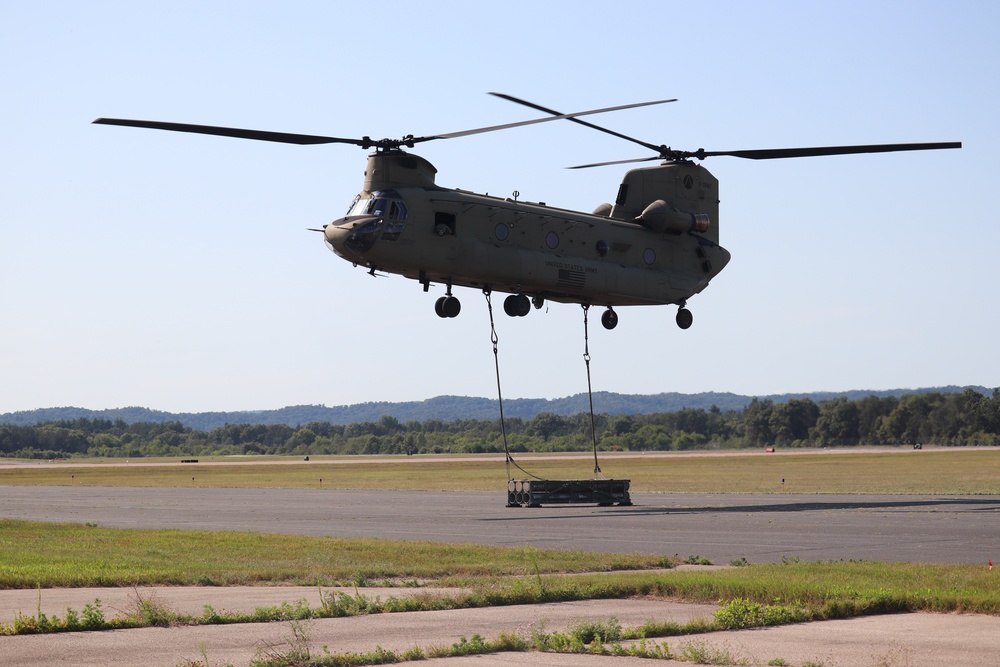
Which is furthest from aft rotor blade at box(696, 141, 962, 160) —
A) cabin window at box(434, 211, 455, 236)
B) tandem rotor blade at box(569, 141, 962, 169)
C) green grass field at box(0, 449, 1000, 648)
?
green grass field at box(0, 449, 1000, 648)


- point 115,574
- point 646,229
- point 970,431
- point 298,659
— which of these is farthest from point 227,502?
point 970,431

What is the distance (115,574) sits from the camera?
1995cm

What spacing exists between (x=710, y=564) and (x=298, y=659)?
11279mm

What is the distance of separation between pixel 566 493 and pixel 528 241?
935cm

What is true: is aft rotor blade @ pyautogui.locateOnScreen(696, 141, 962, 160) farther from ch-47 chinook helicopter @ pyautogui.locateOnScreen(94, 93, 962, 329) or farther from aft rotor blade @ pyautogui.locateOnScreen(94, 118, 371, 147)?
aft rotor blade @ pyautogui.locateOnScreen(94, 118, 371, 147)

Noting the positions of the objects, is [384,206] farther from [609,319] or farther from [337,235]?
[609,319]

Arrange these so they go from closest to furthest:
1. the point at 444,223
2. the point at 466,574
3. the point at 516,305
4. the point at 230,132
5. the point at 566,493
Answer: the point at 466,574 < the point at 230,132 < the point at 444,223 < the point at 516,305 < the point at 566,493

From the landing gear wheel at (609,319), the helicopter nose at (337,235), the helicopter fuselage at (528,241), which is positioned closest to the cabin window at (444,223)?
the helicopter fuselage at (528,241)

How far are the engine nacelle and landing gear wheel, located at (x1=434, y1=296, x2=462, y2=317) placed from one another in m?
7.85

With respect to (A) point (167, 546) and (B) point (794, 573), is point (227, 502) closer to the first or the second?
(A) point (167, 546)

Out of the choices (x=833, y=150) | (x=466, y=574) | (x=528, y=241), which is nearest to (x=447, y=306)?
(x=528, y=241)

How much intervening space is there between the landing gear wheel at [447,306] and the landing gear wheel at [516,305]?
1.97 metres

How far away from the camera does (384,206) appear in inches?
1341

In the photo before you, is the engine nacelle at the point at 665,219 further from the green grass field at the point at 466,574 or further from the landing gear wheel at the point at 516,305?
the green grass field at the point at 466,574
